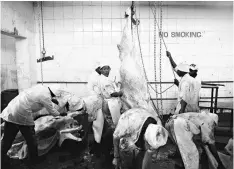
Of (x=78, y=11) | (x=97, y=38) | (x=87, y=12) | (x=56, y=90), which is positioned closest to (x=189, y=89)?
(x=56, y=90)

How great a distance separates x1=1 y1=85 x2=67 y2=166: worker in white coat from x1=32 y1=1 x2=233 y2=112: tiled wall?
2112 mm

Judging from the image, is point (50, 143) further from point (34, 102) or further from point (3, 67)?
→ point (3, 67)

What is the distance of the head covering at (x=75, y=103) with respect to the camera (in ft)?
10.4

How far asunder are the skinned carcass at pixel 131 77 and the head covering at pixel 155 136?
689 millimetres

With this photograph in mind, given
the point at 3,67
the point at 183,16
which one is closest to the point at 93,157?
the point at 3,67

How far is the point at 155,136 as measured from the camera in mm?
1949

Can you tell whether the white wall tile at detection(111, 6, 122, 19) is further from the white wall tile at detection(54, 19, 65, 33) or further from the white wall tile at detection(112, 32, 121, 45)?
the white wall tile at detection(54, 19, 65, 33)

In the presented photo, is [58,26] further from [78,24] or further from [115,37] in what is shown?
[115,37]

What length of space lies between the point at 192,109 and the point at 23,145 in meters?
2.78

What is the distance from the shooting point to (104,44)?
488 cm

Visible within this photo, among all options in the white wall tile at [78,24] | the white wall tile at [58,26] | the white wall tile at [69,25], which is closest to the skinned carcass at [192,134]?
the white wall tile at [78,24]

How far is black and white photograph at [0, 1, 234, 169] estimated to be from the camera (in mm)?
2504

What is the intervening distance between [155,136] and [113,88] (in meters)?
1.72

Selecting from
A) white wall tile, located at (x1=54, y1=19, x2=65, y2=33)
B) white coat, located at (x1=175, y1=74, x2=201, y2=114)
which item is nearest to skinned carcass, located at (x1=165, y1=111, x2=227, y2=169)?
white coat, located at (x1=175, y1=74, x2=201, y2=114)
